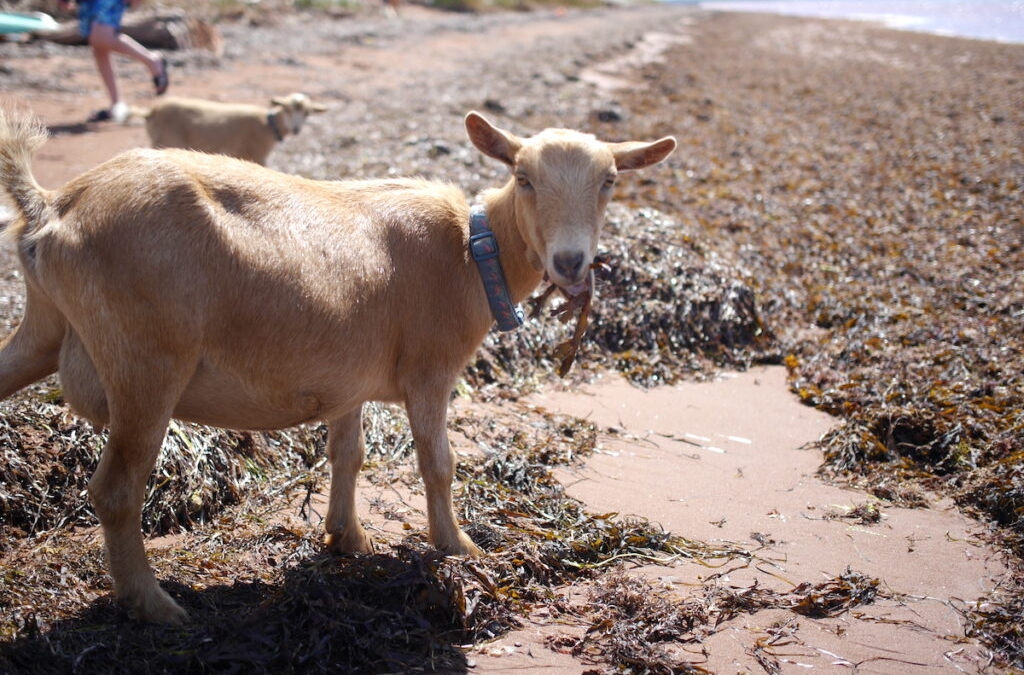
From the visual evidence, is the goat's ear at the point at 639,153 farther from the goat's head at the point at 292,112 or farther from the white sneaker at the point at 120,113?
the white sneaker at the point at 120,113

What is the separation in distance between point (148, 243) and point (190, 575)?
64.6 inches

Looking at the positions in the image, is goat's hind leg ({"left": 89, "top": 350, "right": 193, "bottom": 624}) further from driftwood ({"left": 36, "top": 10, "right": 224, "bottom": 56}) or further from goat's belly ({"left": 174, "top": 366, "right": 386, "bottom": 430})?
driftwood ({"left": 36, "top": 10, "right": 224, "bottom": 56})

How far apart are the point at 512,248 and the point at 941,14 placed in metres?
45.2

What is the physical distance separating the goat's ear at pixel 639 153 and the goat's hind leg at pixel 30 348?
113 inches

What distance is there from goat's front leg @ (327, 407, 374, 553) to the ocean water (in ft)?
97.1

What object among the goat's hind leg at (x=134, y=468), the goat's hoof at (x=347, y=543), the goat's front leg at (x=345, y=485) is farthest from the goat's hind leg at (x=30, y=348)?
the goat's hoof at (x=347, y=543)

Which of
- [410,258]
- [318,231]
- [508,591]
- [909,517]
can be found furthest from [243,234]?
[909,517]

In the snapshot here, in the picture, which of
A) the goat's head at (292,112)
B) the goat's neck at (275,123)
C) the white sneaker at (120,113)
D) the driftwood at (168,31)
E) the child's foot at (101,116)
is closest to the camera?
the goat's neck at (275,123)

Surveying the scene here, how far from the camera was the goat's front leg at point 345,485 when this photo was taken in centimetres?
470

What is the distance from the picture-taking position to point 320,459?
18.8 ft

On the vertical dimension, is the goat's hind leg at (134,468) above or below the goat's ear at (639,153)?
below

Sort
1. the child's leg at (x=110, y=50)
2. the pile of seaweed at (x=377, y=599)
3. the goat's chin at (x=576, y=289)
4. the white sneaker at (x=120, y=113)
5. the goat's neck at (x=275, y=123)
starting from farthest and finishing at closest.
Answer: the child's leg at (x=110, y=50)
the white sneaker at (x=120, y=113)
the goat's neck at (x=275, y=123)
the goat's chin at (x=576, y=289)
the pile of seaweed at (x=377, y=599)

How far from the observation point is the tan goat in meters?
3.69

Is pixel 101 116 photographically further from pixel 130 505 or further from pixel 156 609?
pixel 156 609
